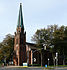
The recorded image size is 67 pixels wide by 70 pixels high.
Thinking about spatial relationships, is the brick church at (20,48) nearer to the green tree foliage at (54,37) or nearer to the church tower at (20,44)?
the church tower at (20,44)

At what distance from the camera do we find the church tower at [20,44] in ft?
255

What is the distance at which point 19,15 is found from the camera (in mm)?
83812

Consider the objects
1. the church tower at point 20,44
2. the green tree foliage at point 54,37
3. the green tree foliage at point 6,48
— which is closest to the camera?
the green tree foliage at point 54,37

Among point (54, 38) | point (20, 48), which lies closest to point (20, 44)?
point (20, 48)

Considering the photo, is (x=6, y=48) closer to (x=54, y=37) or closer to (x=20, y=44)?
(x=20, y=44)

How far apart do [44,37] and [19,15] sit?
2187 cm

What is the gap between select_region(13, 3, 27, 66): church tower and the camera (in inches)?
3065

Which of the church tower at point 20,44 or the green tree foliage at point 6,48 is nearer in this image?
the green tree foliage at point 6,48

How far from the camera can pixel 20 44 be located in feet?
260

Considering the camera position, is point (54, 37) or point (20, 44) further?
point (20, 44)

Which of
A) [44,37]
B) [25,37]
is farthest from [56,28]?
[25,37]

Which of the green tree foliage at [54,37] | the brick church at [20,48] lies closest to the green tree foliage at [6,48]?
the brick church at [20,48]

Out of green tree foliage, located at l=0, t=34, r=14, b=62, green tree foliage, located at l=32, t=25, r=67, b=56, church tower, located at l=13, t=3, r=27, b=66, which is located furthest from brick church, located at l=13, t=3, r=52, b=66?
green tree foliage, located at l=32, t=25, r=67, b=56

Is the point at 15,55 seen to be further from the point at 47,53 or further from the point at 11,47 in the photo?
the point at 47,53
